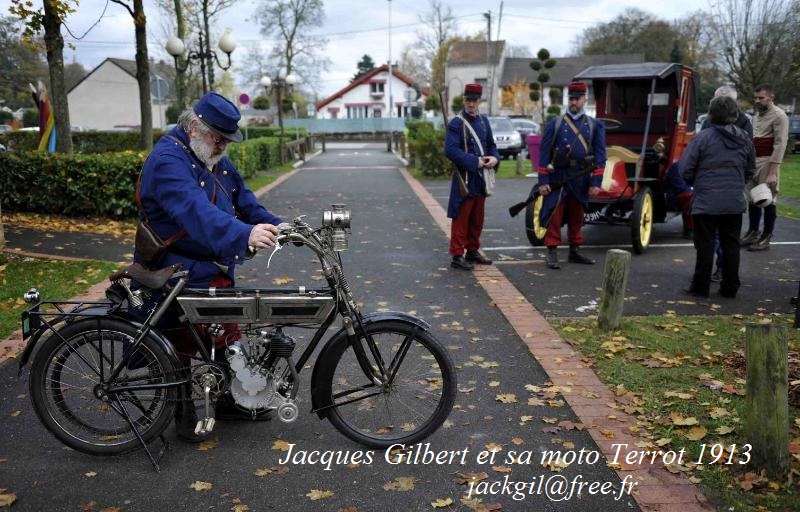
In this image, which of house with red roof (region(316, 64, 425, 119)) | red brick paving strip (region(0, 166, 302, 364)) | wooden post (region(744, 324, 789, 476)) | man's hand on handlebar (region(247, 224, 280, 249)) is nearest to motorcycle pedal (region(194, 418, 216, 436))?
man's hand on handlebar (region(247, 224, 280, 249))

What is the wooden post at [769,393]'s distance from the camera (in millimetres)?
3400

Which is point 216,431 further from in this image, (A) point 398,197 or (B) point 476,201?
(A) point 398,197

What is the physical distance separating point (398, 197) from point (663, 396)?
12334mm

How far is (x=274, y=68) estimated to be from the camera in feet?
216

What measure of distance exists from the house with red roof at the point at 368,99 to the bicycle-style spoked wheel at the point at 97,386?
247 feet

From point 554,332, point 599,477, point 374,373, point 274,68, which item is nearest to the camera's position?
point 599,477

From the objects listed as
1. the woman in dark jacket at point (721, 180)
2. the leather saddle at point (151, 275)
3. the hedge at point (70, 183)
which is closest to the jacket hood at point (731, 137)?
the woman in dark jacket at point (721, 180)

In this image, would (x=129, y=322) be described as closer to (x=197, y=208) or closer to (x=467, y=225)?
(x=197, y=208)

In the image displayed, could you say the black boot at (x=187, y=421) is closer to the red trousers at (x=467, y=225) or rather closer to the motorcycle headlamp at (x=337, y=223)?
the motorcycle headlamp at (x=337, y=223)

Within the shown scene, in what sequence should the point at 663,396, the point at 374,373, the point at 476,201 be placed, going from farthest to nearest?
the point at 476,201, the point at 663,396, the point at 374,373

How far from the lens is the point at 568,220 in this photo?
8383mm

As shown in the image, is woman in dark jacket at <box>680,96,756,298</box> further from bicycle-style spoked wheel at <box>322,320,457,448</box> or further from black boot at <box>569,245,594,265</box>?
bicycle-style spoked wheel at <box>322,320,457,448</box>

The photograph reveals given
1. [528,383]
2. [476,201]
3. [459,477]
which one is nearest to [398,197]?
[476,201]

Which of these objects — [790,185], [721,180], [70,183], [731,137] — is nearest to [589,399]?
[721,180]
